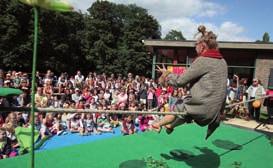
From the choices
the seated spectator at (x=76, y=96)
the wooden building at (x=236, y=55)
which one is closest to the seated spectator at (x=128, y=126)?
the seated spectator at (x=76, y=96)

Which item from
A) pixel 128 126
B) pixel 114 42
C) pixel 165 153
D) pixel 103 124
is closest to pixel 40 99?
pixel 103 124

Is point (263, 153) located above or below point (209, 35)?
below

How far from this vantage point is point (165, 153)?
4.48 m

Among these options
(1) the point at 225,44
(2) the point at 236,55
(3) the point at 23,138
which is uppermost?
(1) the point at 225,44

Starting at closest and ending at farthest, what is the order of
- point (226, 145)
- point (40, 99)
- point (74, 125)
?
point (226, 145), point (40, 99), point (74, 125)

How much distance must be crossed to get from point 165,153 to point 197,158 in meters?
0.50

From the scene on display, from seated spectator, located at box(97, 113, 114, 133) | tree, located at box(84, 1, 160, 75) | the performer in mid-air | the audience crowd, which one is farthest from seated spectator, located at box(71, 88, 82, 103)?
tree, located at box(84, 1, 160, 75)

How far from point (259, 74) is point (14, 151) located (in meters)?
9.93

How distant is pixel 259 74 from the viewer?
11.8m

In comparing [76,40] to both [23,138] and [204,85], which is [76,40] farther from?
[204,85]

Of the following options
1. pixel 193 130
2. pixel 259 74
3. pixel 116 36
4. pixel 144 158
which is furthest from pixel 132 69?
pixel 144 158

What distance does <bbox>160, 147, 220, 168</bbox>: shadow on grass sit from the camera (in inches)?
164

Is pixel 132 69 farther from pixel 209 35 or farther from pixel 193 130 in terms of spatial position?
pixel 209 35

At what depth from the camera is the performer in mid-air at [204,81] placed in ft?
9.59
